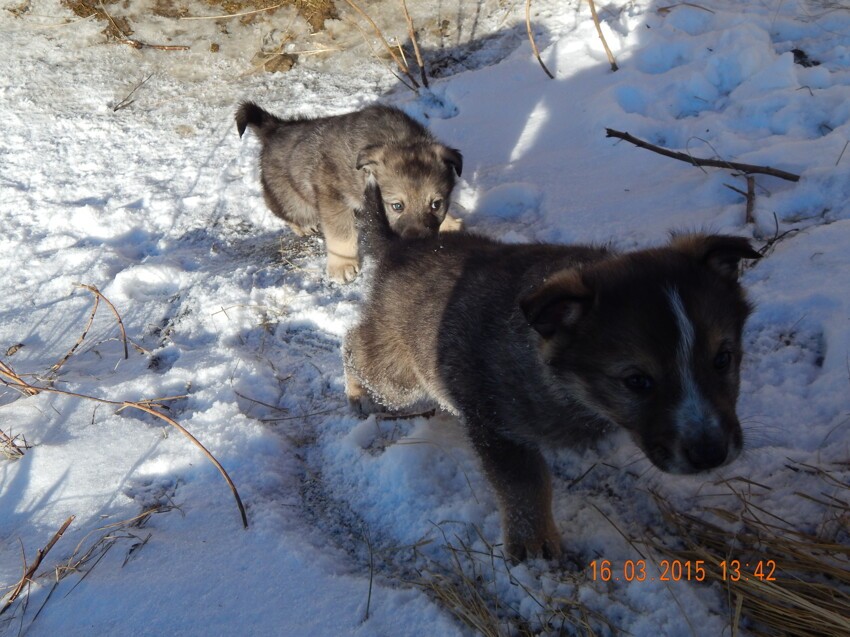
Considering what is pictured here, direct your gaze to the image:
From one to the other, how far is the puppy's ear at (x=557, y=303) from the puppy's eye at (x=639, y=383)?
0.28m

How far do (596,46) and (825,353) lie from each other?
3.67m

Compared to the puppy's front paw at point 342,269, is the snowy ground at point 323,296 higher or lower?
higher

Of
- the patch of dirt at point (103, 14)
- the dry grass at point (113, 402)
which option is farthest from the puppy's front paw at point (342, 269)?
the patch of dirt at point (103, 14)

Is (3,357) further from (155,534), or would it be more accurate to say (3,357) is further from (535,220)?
(535,220)

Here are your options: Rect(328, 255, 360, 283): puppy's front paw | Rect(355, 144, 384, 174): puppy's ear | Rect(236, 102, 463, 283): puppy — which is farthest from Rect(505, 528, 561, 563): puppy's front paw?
Rect(355, 144, 384, 174): puppy's ear

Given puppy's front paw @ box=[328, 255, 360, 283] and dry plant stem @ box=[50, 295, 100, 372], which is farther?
puppy's front paw @ box=[328, 255, 360, 283]

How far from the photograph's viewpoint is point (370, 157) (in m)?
4.73

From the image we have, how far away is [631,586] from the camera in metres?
2.34

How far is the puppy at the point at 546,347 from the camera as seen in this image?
2.12 m

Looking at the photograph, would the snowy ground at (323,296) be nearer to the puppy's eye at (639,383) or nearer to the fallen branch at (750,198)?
the fallen branch at (750,198)

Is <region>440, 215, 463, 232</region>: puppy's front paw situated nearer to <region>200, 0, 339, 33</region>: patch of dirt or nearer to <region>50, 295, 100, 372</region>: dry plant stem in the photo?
<region>50, 295, 100, 372</region>: dry plant stem
